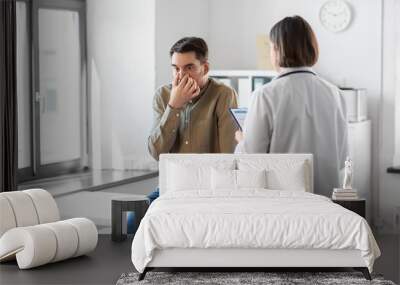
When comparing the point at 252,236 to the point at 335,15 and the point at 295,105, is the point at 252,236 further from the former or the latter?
the point at 335,15

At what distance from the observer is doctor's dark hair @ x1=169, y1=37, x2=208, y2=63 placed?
6.19 metres

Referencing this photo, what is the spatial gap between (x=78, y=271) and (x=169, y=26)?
335cm

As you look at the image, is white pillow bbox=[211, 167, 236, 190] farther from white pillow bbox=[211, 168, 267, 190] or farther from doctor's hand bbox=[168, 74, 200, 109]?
doctor's hand bbox=[168, 74, 200, 109]

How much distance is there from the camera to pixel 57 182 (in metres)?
7.82

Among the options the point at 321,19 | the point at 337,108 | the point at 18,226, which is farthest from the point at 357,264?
the point at 321,19

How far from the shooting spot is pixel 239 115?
6.03m

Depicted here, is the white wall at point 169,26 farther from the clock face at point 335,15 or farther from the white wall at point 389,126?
the white wall at point 389,126

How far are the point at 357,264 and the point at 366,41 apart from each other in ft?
12.7

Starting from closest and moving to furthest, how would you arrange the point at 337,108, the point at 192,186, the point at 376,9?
1. the point at 337,108
2. the point at 192,186
3. the point at 376,9

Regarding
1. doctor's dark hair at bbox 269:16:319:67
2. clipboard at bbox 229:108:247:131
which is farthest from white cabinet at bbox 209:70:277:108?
doctor's dark hair at bbox 269:16:319:67

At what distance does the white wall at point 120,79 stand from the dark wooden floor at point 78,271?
1.98 m

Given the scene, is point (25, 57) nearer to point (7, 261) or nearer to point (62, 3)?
point (62, 3)

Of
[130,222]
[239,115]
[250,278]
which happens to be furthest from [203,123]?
[130,222]

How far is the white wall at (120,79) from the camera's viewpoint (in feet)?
26.8
